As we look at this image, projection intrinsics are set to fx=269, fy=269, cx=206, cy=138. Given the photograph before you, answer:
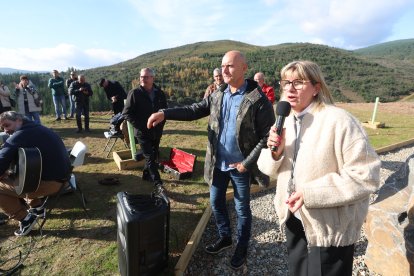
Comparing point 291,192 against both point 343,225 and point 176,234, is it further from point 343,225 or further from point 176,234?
point 176,234

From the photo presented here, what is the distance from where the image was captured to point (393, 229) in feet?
9.70

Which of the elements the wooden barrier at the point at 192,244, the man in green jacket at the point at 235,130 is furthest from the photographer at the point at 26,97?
the man in green jacket at the point at 235,130

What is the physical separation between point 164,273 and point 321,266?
181 cm

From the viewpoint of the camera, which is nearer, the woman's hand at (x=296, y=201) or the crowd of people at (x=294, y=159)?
the crowd of people at (x=294, y=159)

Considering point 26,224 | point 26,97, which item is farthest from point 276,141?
point 26,97

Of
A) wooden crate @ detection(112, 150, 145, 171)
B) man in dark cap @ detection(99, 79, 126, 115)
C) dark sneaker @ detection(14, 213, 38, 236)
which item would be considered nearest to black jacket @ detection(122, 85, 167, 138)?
wooden crate @ detection(112, 150, 145, 171)

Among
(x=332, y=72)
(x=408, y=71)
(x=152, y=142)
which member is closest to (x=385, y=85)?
(x=332, y=72)

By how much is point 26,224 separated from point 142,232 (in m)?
2.45

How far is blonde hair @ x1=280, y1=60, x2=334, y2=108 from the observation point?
1786mm

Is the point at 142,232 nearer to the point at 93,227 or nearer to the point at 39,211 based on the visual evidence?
the point at 93,227

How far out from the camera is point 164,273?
9.93 ft

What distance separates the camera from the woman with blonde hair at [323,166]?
1.62 m

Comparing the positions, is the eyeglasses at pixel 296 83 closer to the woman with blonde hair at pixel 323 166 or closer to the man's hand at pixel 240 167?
the woman with blonde hair at pixel 323 166

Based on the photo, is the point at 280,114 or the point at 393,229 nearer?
the point at 280,114
